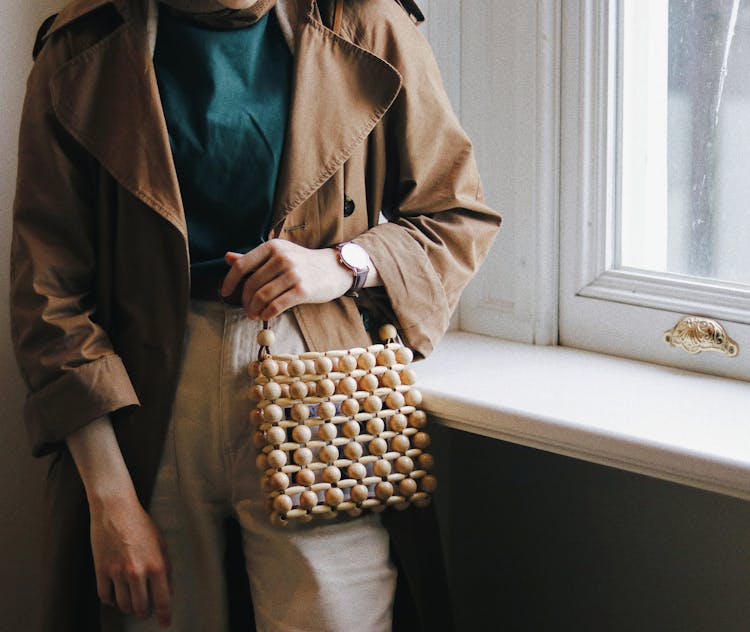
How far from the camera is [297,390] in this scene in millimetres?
1139

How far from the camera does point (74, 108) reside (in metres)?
1.15

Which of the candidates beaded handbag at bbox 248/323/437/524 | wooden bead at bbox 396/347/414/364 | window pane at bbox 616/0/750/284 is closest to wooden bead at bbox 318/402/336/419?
beaded handbag at bbox 248/323/437/524

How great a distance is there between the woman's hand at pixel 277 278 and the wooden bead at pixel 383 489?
0.71 feet

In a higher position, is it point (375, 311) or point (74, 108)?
point (74, 108)

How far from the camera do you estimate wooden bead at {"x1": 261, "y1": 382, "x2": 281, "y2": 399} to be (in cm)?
112

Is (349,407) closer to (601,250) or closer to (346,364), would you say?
(346,364)

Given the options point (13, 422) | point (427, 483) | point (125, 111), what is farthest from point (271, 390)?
point (13, 422)

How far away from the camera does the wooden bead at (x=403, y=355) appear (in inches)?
47.5

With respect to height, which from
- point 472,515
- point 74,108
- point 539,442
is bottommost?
point 472,515

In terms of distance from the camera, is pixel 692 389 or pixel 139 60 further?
pixel 692 389

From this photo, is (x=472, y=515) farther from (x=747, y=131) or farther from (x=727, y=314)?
(x=747, y=131)

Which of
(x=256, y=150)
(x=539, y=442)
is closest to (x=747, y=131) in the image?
(x=539, y=442)

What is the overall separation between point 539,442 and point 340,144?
403 mm

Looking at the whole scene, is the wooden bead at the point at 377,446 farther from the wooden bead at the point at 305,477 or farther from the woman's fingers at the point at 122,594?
the woman's fingers at the point at 122,594
